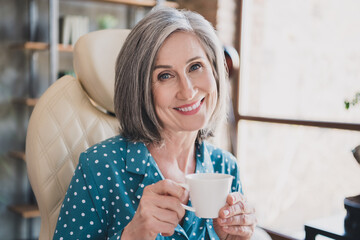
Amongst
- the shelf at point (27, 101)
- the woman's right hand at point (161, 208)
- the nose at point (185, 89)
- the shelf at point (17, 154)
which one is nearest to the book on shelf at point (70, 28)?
the shelf at point (27, 101)

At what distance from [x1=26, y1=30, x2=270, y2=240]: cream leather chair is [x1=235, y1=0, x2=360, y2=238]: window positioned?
156 centimetres

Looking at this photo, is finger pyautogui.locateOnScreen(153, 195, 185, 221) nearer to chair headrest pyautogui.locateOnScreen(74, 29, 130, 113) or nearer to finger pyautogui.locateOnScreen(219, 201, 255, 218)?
finger pyautogui.locateOnScreen(219, 201, 255, 218)

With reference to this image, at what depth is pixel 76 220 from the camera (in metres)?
1.01

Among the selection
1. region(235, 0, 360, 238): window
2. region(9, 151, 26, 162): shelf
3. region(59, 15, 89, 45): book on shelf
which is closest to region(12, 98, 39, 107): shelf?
region(9, 151, 26, 162): shelf

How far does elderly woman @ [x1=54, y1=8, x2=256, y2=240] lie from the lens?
3.38 ft

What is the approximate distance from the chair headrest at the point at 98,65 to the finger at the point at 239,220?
23.1 inches

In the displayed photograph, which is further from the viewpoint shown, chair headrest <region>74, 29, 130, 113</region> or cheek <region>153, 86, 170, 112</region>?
chair headrest <region>74, 29, 130, 113</region>

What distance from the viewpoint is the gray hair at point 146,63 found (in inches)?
42.4

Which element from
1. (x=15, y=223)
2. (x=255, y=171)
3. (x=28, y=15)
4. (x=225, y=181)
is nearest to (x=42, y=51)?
(x=28, y=15)

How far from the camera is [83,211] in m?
1.01

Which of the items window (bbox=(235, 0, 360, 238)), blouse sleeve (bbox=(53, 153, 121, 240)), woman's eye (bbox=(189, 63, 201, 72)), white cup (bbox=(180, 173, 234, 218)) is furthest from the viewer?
window (bbox=(235, 0, 360, 238))

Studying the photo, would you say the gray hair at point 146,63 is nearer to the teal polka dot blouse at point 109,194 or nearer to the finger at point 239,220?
the teal polka dot blouse at point 109,194

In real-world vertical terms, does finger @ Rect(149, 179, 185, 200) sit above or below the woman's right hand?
above

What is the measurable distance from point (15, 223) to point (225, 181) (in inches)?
105
